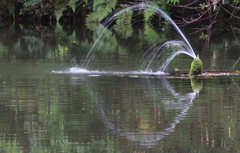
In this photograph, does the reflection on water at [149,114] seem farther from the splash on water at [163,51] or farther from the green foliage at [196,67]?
the splash on water at [163,51]

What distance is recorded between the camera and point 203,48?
15891 mm

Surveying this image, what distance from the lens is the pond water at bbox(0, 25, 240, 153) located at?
6418 mm

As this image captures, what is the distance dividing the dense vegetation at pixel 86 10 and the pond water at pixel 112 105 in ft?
35.9

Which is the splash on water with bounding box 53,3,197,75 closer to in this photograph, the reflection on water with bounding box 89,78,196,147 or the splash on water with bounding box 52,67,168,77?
the splash on water with bounding box 52,67,168,77

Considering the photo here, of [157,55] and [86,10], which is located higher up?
[86,10]

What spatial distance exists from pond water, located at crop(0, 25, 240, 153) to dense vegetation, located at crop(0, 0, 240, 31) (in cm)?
1093

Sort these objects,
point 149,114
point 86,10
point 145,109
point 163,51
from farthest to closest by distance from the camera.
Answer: point 86,10
point 163,51
point 145,109
point 149,114

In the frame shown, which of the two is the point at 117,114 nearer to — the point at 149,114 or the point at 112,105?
the point at 149,114

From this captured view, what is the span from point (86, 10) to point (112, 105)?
2025 cm

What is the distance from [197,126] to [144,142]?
933mm

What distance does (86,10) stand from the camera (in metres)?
28.3

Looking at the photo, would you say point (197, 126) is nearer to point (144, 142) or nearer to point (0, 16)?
point (144, 142)

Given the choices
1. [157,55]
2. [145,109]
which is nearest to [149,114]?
[145,109]

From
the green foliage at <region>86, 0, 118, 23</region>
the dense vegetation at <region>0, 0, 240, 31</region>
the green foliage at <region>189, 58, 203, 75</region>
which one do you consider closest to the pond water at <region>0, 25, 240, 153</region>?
the green foliage at <region>189, 58, 203, 75</region>
